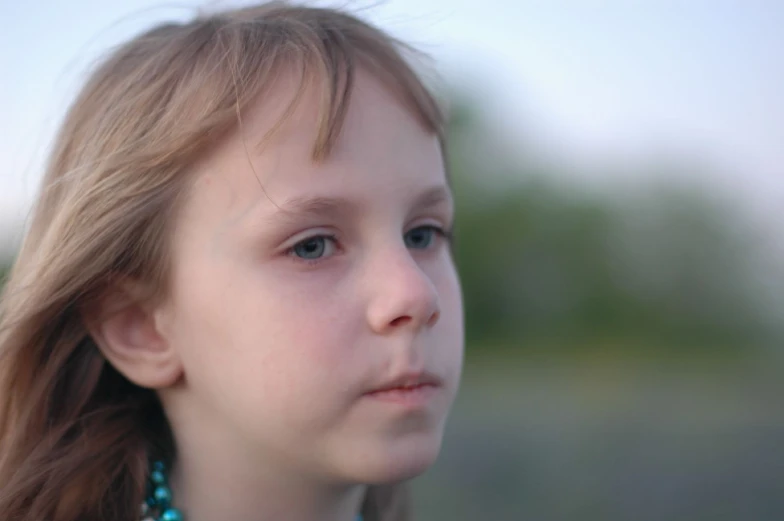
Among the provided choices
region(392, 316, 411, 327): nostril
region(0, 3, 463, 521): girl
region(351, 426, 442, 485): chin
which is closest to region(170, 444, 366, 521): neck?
region(0, 3, 463, 521): girl

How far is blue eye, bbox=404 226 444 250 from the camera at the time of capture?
4.97 feet

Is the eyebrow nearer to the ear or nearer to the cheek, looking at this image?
the cheek

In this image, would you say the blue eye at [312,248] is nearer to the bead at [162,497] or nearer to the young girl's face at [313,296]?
the young girl's face at [313,296]

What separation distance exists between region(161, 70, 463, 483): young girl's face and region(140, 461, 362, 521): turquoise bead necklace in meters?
0.23

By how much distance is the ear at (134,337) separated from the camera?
4.90 ft

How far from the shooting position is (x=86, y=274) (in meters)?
1.47

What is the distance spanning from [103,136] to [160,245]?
25cm

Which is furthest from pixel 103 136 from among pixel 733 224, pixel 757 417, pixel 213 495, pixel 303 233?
pixel 733 224

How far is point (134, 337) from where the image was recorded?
152 centimetres

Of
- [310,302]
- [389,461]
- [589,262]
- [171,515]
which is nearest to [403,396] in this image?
[389,461]

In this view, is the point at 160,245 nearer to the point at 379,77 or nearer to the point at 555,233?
the point at 379,77

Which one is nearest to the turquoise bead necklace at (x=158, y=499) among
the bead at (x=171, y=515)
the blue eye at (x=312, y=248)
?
the bead at (x=171, y=515)

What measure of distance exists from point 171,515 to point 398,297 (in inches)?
24.7

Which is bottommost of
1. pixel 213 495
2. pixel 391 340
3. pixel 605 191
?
pixel 605 191
